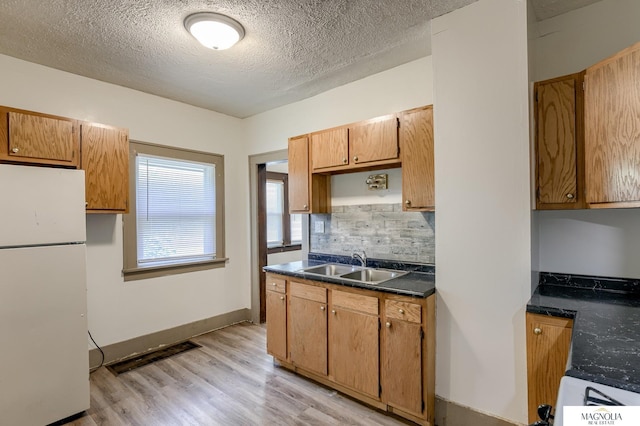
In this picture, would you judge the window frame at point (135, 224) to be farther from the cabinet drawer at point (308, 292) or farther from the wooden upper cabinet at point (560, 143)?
the wooden upper cabinet at point (560, 143)

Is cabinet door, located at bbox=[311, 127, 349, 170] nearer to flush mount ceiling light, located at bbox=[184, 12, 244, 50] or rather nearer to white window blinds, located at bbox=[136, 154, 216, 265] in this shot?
flush mount ceiling light, located at bbox=[184, 12, 244, 50]

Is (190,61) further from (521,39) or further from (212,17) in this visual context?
(521,39)

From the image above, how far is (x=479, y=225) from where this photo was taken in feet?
6.74

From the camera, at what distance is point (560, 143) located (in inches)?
76.0

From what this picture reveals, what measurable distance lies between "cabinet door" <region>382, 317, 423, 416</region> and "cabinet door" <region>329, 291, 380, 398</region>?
0.08 metres

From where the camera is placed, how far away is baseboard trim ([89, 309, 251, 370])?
310cm

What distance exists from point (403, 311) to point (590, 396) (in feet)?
4.26

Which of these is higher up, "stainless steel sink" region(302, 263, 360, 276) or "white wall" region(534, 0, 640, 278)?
"white wall" region(534, 0, 640, 278)

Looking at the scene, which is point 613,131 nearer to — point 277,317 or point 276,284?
point 276,284

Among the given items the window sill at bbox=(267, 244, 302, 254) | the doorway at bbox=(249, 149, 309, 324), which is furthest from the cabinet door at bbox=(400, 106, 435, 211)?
the window sill at bbox=(267, 244, 302, 254)

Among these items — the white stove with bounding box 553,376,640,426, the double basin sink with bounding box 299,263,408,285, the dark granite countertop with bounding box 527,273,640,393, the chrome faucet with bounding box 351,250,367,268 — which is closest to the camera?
the white stove with bounding box 553,376,640,426

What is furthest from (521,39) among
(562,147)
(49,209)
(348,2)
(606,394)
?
(49,209)

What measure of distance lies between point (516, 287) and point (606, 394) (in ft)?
3.59

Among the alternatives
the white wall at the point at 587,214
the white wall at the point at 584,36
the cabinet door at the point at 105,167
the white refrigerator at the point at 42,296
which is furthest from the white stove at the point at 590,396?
the cabinet door at the point at 105,167
